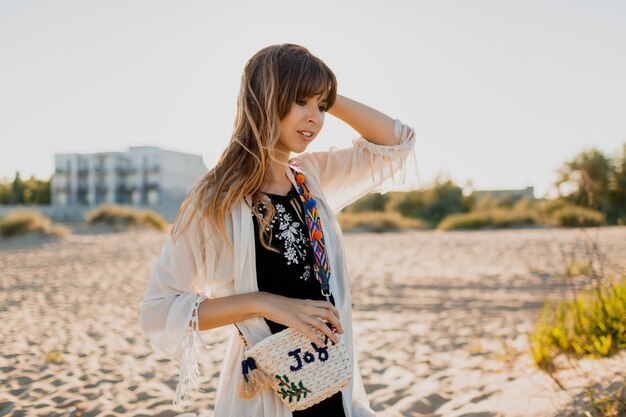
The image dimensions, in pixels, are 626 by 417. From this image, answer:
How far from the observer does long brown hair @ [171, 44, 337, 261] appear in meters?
1.60

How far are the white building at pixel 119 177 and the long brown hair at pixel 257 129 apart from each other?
183ft

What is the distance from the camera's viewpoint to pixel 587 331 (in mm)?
3773

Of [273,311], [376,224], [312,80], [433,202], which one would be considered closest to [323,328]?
[273,311]

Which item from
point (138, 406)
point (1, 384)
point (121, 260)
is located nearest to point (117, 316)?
point (1, 384)

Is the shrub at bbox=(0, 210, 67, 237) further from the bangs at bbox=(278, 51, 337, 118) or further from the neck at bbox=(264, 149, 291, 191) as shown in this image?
the bangs at bbox=(278, 51, 337, 118)

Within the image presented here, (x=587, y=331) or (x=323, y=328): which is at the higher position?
(x=323, y=328)

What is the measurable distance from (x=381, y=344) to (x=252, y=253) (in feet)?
13.1

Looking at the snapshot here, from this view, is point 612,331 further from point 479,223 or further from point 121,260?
point 479,223

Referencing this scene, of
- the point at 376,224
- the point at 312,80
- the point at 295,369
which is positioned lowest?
the point at 376,224

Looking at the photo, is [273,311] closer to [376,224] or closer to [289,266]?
[289,266]

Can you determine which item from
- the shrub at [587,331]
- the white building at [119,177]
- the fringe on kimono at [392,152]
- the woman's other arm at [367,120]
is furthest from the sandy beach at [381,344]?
the white building at [119,177]

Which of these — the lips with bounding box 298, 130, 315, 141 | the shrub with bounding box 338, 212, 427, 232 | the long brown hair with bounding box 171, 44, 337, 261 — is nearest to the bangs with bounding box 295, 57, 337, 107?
the long brown hair with bounding box 171, 44, 337, 261

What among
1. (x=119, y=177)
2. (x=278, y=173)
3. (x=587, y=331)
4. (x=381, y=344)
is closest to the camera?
(x=278, y=173)

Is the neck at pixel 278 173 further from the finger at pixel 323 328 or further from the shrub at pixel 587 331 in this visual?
the shrub at pixel 587 331
